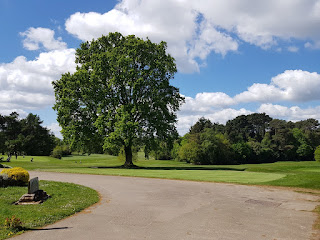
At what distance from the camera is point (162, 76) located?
136 ft

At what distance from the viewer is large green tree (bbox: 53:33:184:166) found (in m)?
38.5

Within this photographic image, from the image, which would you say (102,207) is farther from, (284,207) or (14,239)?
(284,207)

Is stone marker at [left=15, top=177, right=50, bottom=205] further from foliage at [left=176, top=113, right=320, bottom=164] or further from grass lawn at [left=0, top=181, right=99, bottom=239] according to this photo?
foliage at [left=176, top=113, right=320, bottom=164]

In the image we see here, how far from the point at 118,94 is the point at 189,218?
31326 mm

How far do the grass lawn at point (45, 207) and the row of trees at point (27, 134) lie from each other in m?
88.4

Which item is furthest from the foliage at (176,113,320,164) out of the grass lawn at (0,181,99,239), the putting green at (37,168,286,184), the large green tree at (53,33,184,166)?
the grass lawn at (0,181,99,239)

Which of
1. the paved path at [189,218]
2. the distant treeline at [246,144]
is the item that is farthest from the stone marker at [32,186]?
the distant treeline at [246,144]

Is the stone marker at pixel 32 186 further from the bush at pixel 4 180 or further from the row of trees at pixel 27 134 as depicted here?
the row of trees at pixel 27 134

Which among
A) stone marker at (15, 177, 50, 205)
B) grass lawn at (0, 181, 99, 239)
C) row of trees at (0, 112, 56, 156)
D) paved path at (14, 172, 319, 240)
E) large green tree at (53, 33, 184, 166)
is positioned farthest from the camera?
row of trees at (0, 112, 56, 156)

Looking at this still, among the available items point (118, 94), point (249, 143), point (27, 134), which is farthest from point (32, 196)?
point (27, 134)

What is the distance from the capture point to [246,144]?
91625 mm

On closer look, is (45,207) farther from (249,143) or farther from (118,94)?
(249,143)

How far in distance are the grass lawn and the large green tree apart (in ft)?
73.4

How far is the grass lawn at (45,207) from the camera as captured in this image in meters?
9.03
